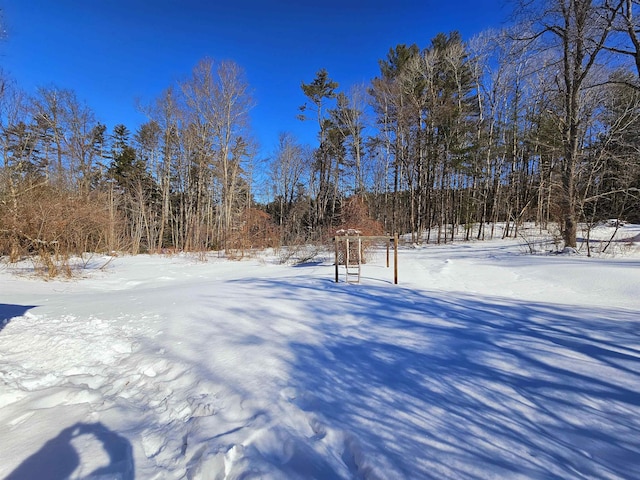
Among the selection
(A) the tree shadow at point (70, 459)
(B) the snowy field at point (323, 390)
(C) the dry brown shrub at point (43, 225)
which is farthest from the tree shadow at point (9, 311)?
(C) the dry brown shrub at point (43, 225)

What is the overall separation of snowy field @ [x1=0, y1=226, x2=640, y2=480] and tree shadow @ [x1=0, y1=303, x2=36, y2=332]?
0.06 meters

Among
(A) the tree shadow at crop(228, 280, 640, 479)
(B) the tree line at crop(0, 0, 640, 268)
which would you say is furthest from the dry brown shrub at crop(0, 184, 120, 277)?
(A) the tree shadow at crop(228, 280, 640, 479)

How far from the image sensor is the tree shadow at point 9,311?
4.18 m

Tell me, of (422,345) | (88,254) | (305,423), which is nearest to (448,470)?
(305,423)

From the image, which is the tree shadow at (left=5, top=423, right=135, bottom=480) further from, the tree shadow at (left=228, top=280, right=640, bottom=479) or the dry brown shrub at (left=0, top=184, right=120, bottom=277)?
the dry brown shrub at (left=0, top=184, right=120, bottom=277)

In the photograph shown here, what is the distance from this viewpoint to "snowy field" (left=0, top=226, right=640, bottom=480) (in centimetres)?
166

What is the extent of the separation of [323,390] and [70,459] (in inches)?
66.2

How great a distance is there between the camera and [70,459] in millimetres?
1776

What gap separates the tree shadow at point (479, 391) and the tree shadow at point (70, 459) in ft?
3.71

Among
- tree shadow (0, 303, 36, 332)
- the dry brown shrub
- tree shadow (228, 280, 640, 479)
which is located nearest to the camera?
tree shadow (228, 280, 640, 479)

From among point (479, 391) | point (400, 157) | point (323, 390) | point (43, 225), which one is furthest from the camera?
point (400, 157)

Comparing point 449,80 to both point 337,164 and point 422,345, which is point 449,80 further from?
point 422,345

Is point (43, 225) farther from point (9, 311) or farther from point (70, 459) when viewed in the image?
point (70, 459)

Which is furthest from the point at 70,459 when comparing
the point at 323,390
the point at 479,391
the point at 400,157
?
the point at 400,157
